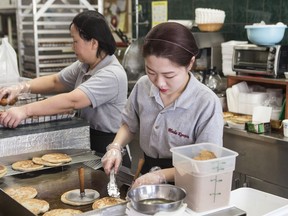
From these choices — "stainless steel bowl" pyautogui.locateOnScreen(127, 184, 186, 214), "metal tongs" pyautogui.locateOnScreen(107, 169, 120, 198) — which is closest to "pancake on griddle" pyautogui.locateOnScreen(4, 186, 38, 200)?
"metal tongs" pyautogui.locateOnScreen(107, 169, 120, 198)

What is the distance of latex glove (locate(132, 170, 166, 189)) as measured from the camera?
1621mm

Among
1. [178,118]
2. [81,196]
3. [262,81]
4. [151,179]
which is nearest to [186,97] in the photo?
[178,118]

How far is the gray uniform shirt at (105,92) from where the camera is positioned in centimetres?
242

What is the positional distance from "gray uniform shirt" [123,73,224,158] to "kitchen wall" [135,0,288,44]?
6.59ft

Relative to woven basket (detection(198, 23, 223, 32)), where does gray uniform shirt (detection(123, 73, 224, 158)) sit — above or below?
below

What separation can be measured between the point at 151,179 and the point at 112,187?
289 millimetres

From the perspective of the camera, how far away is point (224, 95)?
12.2ft

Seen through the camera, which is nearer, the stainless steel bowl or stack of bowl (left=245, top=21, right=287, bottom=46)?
the stainless steel bowl

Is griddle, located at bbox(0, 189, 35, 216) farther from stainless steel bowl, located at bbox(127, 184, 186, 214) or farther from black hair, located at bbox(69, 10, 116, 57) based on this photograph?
black hair, located at bbox(69, 10, 116, 57)

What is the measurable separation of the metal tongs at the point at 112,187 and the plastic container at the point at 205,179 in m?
0.45

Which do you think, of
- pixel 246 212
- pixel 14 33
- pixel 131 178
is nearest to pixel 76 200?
pixel 131 178

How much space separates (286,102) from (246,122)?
34 cm

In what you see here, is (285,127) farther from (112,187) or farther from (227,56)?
(112,187)

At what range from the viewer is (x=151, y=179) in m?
1.64
